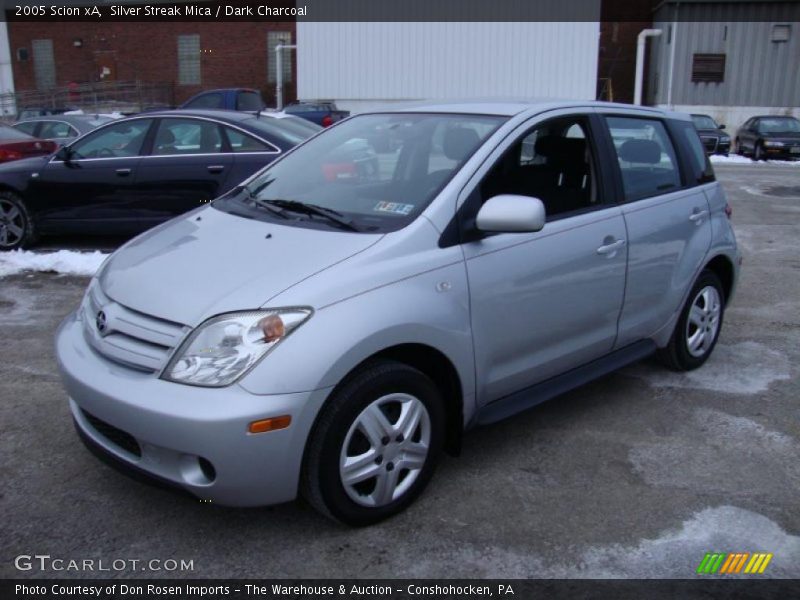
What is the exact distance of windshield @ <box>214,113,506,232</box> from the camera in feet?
11.5

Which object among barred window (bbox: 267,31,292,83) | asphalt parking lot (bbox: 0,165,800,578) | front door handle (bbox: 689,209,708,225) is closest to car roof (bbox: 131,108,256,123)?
asphalt parking lot (bbox: 0,165,800,578)

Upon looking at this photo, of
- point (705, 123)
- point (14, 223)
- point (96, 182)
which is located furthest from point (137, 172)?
A: point (705, 123)

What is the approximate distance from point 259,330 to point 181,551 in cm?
95

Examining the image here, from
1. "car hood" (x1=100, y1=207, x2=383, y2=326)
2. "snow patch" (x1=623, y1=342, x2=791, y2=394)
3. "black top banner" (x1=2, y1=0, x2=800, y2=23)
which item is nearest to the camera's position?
"car hood" (x1=100, y1=207, x2=383, y2=326)

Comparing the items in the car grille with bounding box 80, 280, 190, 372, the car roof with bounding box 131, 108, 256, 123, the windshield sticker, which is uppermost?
the car roof with bounding box 131, 108, 256, 123

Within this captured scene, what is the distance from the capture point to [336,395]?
113 inches

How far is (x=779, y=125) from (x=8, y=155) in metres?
22.6

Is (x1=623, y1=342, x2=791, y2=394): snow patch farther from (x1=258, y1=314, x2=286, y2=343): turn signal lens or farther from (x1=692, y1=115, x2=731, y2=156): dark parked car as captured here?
(x1=692, y1=115, x2=731, y2=156): dark parked car

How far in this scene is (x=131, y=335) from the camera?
3002 millimetres

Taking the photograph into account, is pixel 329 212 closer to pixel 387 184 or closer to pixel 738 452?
pixel 387 184

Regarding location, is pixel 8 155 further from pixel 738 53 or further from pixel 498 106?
pixel 738 53


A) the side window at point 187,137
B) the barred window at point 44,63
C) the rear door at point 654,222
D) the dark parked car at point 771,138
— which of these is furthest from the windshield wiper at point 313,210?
the barred window at point 44,63

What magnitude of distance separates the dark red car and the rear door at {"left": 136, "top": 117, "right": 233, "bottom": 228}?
13.9 feet

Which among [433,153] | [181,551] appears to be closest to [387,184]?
[433,153]
